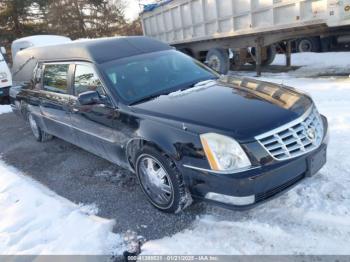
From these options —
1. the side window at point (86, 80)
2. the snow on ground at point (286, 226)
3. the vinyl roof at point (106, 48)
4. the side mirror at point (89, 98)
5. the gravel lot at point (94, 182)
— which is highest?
the vinyl roof at point (106, 48)

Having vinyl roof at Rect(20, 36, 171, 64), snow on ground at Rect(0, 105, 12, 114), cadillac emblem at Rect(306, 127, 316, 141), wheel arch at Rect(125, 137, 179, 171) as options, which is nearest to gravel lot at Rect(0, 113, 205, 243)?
wheel arch at Rect(125, 137, 179, 171)

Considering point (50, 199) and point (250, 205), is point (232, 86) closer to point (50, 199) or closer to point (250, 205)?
point (250, 205)

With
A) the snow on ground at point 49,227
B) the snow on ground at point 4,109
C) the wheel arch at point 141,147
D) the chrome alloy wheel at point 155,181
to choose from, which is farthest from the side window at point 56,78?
the snow on ground at point 4,109

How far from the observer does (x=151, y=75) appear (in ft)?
13.4

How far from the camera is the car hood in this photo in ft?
9.41

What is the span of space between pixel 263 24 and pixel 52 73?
640cm

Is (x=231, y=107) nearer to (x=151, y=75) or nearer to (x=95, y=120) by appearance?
(x=151, y=75)

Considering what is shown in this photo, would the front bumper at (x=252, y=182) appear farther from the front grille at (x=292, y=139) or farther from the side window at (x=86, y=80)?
the side window at (x=86, y=80)

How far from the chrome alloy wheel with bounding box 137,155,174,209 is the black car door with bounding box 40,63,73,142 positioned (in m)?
1.73

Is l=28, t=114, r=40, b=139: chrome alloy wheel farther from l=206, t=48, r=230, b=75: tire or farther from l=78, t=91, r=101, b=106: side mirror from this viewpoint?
l=206, t=48, r=230, b=75: tire

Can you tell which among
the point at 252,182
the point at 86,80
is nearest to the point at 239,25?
the point at 86,80

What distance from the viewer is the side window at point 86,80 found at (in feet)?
13.1

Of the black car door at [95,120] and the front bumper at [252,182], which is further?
the black car door at [95,120]

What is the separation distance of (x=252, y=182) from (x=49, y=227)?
219cm
